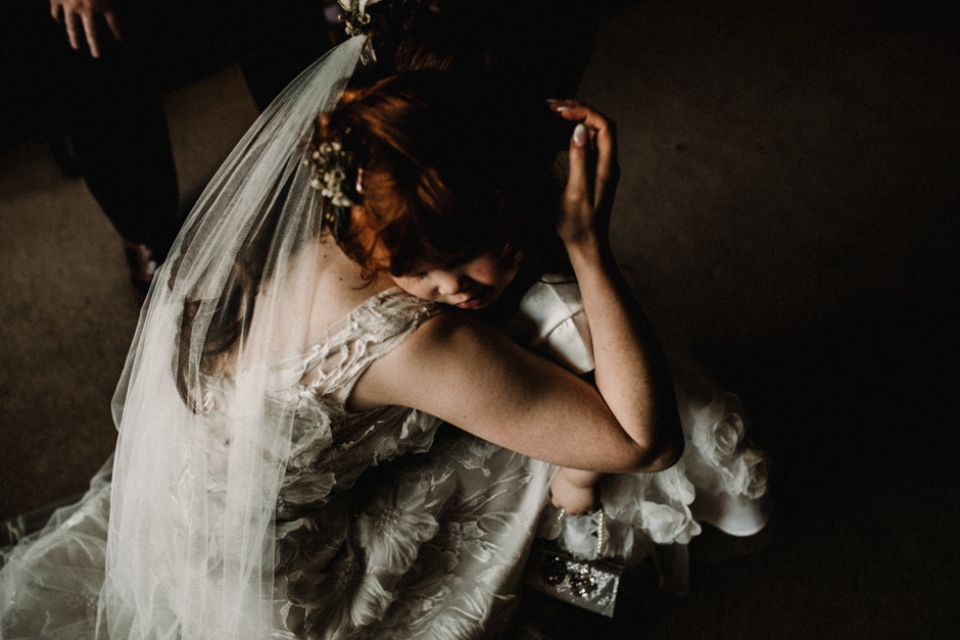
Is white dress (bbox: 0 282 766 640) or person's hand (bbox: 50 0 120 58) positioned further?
person's hand (bbox: 50 0 120 58)

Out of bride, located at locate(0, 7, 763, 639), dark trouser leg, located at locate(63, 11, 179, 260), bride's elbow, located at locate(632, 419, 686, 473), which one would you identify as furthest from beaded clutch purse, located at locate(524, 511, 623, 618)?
dark trouser leg, located at locate(63, 11, 179, 260)

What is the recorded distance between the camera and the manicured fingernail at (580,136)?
30.3 inches

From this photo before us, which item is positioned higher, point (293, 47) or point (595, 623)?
point (293, 47)

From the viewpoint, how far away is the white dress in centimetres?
89

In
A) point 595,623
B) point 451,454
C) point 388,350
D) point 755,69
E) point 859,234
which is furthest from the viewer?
point 755,69

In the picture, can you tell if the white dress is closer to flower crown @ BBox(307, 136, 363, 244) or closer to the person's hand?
flower crown @ BBox(307, 136, 363, 244)

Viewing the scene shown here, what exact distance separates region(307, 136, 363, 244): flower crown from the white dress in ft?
0.89

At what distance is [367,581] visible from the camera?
0.96 metres

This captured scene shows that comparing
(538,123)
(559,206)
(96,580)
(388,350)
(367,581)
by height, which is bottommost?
(96,580)

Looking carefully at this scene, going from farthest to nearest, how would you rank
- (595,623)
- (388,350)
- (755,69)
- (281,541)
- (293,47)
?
(755,69) < (293,47) < (595,623) < (281,541) < (388,350)

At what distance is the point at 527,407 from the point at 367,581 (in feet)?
1.32

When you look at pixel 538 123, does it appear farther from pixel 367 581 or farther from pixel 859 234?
pixel 859 234

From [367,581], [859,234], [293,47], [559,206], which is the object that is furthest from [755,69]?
[367,581]

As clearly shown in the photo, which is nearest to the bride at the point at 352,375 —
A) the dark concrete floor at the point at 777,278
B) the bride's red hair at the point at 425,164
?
the bride's red hair at the point at 425,164
